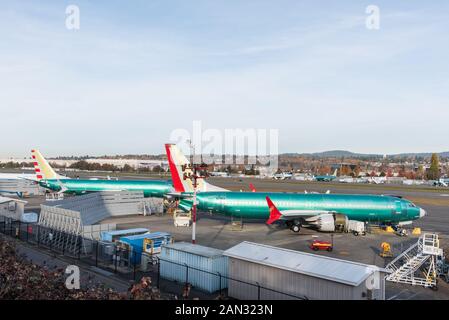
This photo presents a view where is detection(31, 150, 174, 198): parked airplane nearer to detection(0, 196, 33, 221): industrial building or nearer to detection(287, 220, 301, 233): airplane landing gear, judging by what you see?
detection(0, 196, 33, 221): industrial building

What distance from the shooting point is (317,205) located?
45562 millimetres

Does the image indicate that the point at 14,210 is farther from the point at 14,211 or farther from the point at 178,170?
the point at 178,170

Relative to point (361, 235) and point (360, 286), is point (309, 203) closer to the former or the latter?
point (361, 235)

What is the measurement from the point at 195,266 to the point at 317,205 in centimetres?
2463

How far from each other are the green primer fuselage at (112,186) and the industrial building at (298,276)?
4590 centimetres

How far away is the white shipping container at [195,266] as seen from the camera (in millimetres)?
23641

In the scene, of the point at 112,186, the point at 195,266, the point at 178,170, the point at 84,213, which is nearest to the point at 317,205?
the point at 178,170

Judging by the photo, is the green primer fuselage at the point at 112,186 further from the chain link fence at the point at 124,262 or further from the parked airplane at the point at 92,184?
the chain link fence at the point at 124,262

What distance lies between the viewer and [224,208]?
4622cm

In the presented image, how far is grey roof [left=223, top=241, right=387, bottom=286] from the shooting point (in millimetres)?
18625

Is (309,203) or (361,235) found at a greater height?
(309,203)

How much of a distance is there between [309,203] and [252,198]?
6736mm
